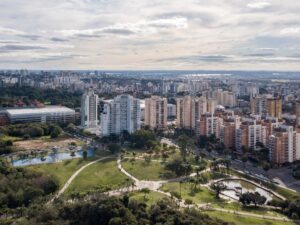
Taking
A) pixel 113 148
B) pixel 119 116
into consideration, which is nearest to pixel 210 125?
pixel 119 116

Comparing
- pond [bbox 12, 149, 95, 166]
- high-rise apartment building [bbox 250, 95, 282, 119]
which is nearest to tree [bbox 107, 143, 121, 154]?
pond [bbox 12, 149, 95, 166]

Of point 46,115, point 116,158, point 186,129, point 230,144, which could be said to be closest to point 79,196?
point 116,158

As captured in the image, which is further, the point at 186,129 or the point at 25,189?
the point at 186,129

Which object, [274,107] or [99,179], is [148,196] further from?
[274,107]

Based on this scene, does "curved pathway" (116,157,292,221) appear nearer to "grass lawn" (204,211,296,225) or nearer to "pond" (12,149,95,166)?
"grass lawn" (204,211,296,225)

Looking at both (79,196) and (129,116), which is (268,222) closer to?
(79,196)

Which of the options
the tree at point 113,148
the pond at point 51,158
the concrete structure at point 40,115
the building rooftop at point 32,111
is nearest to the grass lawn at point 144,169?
the tree at point 113,148

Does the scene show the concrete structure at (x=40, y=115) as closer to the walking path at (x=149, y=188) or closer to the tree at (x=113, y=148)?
the tree at (x=113, y=148)
